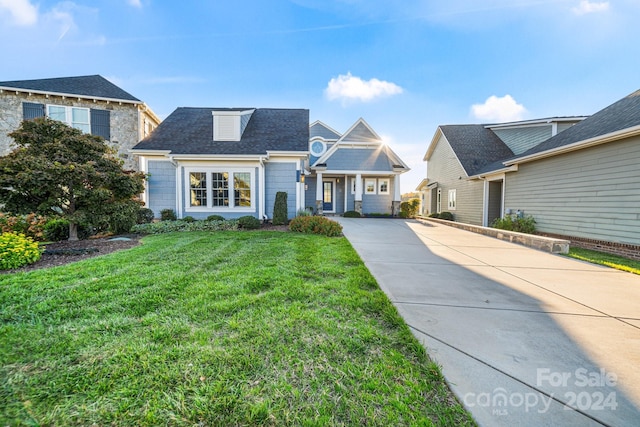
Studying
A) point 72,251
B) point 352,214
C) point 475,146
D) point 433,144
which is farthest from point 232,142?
point 433,144

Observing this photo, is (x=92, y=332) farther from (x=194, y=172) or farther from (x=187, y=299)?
(x=194, y=172)

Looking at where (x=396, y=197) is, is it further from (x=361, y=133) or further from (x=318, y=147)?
(x=318, y=147)

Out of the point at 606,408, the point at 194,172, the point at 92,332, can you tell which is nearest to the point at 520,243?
the point at 606,408

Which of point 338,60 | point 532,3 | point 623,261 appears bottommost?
point 623,261

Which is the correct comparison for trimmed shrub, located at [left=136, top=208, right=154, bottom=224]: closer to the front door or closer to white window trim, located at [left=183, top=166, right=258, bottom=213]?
white window trim, located at [left=183, top=166, right=258, bottom=213]

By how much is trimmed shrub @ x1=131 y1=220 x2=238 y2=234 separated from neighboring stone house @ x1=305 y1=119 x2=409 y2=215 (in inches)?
269

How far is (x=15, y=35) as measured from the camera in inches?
366

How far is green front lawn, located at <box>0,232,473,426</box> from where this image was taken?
56.2 inches

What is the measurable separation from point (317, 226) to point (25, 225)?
8.59 meters

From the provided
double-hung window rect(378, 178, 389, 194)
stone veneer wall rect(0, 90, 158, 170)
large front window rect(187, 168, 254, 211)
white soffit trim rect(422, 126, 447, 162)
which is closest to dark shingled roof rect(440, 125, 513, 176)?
white soffit trim rect(422, 126, 447, 162)

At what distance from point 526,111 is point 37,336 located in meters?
28.8

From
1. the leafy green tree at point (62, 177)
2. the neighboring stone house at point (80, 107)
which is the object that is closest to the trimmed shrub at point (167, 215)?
the leafy green tree at point (62, 177)

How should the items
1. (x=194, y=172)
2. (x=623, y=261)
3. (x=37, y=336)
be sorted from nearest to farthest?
(x=37, y=336)
(x=623, y=261)
(x=194, y=172)

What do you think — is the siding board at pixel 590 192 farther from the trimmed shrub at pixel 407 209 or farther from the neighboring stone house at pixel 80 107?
the neighboring stone house at pixel 80 107
